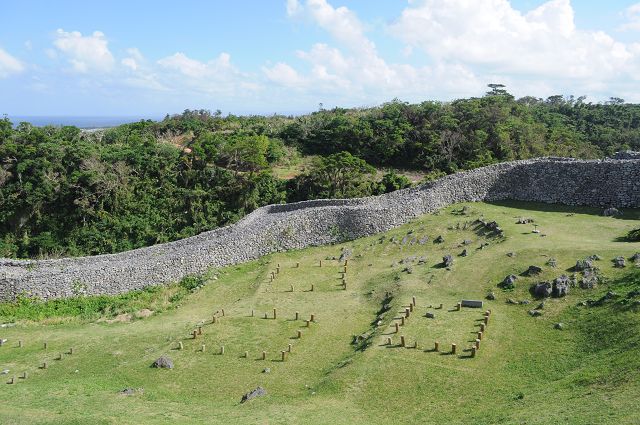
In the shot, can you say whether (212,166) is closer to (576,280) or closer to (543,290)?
(543,290)

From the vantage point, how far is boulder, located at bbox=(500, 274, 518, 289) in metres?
22.5

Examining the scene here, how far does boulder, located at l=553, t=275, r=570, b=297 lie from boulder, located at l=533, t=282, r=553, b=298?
0.64 feet

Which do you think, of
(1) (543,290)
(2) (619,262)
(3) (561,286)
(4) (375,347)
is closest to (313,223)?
(4) (375,347)

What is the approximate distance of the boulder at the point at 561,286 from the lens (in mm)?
20784

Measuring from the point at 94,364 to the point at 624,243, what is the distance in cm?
2536

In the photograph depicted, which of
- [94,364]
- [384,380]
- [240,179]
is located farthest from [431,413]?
[240,179]

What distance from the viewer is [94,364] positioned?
21.5 meters

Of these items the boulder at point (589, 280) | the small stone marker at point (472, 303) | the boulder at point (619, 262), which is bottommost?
the small stone marker at point (472, 303)

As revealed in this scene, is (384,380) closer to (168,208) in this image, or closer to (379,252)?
(379,252)

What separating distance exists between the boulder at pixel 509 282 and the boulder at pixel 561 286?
1.81 m

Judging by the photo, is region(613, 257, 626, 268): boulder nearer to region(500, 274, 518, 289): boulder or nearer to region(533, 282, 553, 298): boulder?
region(533, 282, 553, 298): boulder

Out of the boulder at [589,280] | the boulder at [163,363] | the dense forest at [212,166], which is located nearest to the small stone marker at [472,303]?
the boulder at [589,280]

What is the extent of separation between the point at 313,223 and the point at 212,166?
14.6m

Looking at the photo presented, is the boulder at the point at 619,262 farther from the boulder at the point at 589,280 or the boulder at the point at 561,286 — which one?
the boulder at the point at 561,286
